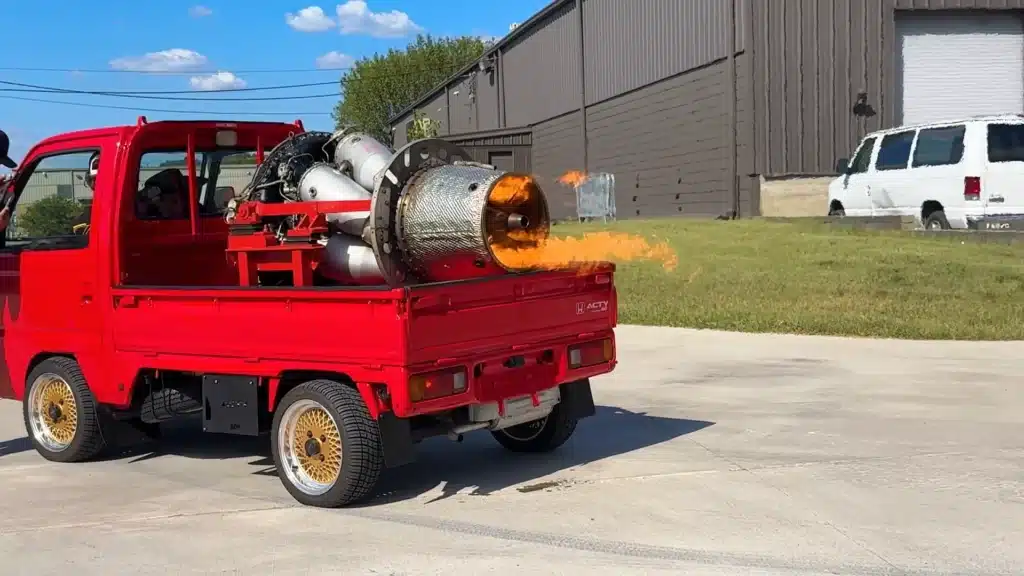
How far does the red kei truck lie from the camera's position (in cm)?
595

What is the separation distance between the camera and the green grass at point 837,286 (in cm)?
1296

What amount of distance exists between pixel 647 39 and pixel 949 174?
16.5 m

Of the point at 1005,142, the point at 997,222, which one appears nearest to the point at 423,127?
the point at 1005,142

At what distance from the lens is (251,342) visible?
638 centimetres

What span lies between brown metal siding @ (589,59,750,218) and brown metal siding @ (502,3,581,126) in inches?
134

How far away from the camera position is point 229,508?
21.1 ft

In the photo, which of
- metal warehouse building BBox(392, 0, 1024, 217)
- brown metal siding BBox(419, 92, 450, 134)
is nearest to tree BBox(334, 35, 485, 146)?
brown metal siding BBox(419, 92, 450, 134)

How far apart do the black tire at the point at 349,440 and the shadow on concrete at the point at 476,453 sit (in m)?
0.30

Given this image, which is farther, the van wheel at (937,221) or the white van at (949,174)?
the van wheel at (937,221)

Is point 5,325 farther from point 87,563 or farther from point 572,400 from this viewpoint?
point 572,400

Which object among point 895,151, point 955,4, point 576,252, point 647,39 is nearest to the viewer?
point 576,252

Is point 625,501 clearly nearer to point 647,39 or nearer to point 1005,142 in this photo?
point 1005,142

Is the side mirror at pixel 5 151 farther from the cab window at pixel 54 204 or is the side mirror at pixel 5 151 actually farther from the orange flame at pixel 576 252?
the orange flame at pixel 576 252

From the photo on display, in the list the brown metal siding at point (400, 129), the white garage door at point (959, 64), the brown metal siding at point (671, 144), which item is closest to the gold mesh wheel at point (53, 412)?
the brown metal siding at point (671, 144)
